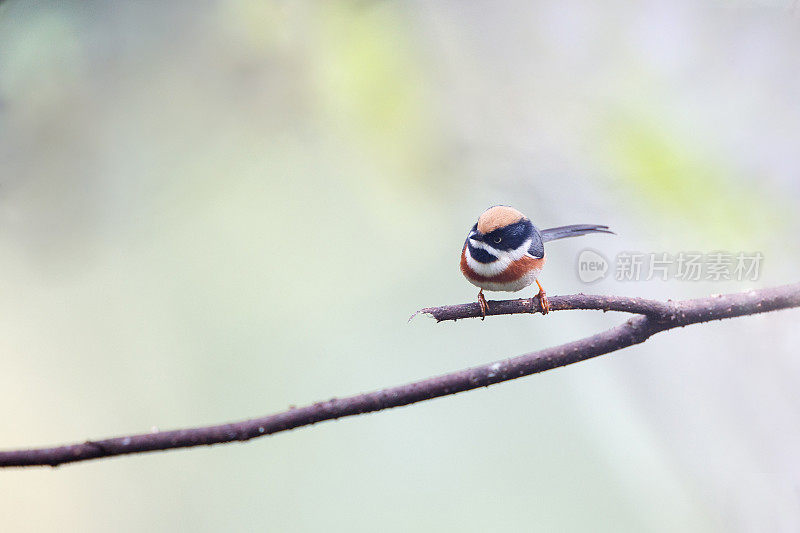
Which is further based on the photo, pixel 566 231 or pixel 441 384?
pixel 566 231

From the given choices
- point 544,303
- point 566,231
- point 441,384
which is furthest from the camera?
point 566,231

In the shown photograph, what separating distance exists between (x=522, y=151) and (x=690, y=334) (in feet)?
1.50

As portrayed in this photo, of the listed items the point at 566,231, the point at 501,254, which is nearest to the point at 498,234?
the point at 501,254

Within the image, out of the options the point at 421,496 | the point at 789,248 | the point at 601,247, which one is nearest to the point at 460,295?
the point at 601,247

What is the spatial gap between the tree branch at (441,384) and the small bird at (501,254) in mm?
95

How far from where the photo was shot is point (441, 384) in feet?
1.95

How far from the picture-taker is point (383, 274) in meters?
1.20

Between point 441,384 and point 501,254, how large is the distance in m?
0.23

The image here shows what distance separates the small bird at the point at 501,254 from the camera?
0.77 m

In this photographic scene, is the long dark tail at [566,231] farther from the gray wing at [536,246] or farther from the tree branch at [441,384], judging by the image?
the tree branch at [441,384]

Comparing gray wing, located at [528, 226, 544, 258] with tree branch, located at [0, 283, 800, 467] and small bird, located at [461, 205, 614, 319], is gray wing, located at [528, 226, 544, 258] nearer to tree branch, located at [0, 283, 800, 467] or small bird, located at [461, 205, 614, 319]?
small bird, located at [461, 205, 614, 319]

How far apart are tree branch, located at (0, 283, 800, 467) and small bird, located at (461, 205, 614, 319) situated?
95 mm

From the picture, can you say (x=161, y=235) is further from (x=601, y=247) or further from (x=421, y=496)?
(x=601, y=247)

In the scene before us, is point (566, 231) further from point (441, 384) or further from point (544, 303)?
point (441, 384)
